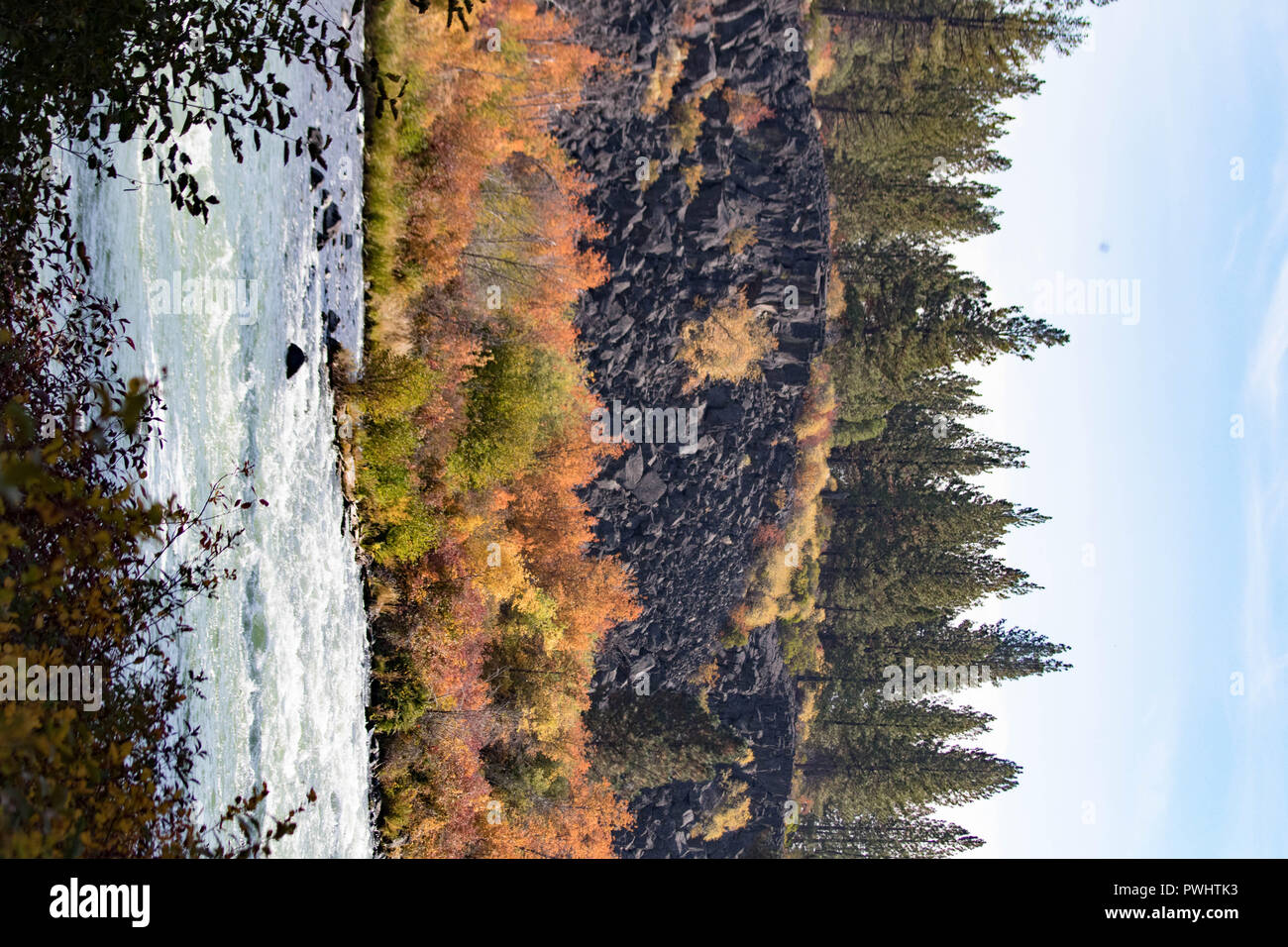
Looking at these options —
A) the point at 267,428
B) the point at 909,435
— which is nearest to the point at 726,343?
the point at 267,428

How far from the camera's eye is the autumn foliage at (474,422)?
17734 mm

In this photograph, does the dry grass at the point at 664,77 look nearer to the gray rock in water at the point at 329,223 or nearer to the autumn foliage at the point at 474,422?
the autumn foliage at the point at 474,422

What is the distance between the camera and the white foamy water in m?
13.2

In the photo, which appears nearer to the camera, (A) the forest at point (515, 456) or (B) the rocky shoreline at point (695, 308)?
(A) the forest at point (515, 456)

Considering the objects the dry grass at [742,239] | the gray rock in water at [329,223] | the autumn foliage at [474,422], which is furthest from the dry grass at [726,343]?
the gray rock in water at [329,223]

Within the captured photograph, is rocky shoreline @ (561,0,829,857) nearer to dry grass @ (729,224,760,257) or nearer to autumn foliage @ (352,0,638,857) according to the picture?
dry grass @ (729,224,760,257)

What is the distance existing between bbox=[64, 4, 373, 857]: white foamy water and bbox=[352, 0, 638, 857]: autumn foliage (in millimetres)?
871

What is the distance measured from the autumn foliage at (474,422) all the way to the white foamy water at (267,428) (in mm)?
871

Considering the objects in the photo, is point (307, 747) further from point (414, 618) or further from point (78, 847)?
point (78, 847)

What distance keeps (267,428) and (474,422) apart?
5020 millimetres

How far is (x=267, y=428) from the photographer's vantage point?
15664 millimetres

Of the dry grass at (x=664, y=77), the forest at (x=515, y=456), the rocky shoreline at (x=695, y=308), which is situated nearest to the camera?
the forest at (x=515, y=456)

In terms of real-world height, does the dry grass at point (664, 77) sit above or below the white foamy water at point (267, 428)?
above
